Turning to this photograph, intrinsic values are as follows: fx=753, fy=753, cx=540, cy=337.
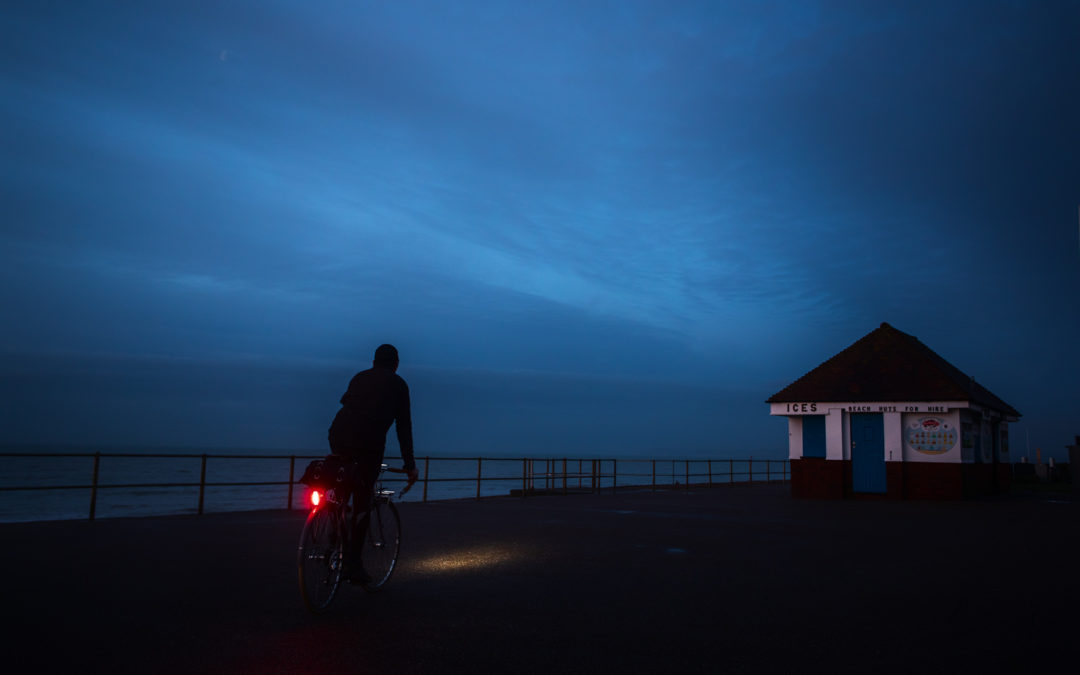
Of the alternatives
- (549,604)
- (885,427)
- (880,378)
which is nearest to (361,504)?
(549,604)

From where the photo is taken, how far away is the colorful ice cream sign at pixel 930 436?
2180 centimetres

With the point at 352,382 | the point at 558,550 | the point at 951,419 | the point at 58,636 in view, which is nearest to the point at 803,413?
the point at 951,419

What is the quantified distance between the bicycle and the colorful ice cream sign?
20.1m

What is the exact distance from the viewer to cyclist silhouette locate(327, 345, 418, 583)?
18.5ft

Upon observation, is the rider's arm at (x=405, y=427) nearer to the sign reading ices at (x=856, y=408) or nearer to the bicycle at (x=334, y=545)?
the bicycle at (x=334, y=545)

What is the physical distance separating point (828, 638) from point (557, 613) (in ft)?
5.97

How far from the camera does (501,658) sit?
4172mm

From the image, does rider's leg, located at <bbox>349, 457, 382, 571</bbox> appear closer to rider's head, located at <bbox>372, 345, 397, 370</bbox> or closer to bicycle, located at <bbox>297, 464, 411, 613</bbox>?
bicycle, located at <bbox>297, 464, 411, 613</bbox>

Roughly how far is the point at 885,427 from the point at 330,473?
824 inches

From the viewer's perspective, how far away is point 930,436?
22.0 metres

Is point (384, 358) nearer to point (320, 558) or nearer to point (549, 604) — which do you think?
point (320, 558)

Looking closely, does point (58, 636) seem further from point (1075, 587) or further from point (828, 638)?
point (1075, 587)

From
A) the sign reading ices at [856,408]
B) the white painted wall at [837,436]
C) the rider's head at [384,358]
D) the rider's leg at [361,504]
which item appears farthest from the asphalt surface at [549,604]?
the white painted wall at [837,436]

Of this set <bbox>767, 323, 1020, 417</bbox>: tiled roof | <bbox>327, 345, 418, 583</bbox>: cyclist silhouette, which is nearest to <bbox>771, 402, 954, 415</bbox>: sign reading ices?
<bbox>767, 323, 1020, 417</bbox>: tiled roof
